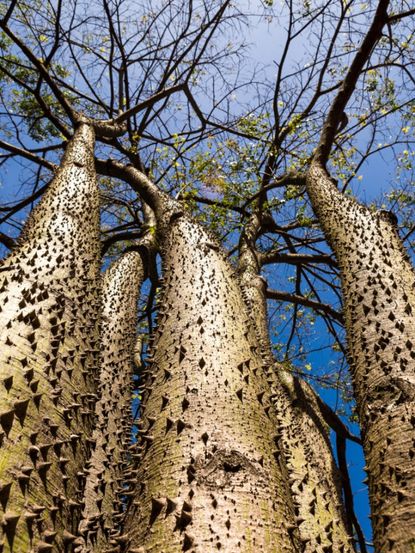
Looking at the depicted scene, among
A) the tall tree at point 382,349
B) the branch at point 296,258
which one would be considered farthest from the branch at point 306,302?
the tall tree at point 382,349

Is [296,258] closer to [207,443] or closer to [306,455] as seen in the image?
[306,455]

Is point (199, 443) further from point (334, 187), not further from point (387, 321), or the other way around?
point (334, 187)

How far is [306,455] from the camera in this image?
369 cm

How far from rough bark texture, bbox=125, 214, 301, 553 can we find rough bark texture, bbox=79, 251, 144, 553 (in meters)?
0.32

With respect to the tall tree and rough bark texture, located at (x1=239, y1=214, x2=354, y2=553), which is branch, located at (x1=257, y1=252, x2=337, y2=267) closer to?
rough bark texture, located at (x1=239, y1=214, x2=354, y2=553)

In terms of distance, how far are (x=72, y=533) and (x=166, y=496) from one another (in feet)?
1.34

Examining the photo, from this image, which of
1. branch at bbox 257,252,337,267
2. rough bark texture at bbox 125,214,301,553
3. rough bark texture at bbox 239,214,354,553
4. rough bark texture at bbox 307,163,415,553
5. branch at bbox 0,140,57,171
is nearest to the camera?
rough bark texture at bbox 125,214,301,553

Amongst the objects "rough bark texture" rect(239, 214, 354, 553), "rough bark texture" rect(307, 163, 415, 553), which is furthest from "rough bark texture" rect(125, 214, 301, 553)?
"rough bark texture" rect(307, 163, 415, 553)

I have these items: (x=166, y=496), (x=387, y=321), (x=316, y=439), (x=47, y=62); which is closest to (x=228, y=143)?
(x=47, y=62)

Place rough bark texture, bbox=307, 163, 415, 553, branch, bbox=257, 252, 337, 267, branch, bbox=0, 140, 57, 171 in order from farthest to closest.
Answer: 1. branch, bbox=257, 252, 337, 267
2. branch, bbox=0, 140, 57, 171
3. rough bark texture, bbox=307, 163, 415, 553

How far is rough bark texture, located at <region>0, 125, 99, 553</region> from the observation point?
1441 mm

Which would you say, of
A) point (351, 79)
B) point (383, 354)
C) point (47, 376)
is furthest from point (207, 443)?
point (351, 79)

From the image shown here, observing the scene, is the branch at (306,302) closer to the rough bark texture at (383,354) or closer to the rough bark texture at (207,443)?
the rough bark texture at (383,354)

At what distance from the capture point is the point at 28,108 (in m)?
8.04
